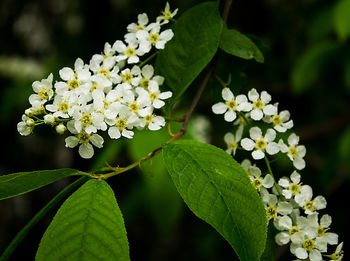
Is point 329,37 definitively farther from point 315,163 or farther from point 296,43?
point 315,163

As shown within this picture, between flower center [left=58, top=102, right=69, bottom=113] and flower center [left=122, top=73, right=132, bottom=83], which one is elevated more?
flower center [left=122, top=73, right=132, bottom=83]

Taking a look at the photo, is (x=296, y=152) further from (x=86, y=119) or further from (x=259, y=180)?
(x=86, y=119)

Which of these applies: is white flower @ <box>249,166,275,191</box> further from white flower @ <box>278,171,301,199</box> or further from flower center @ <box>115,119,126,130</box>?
flower center @ <box>115,119,126,130</box>

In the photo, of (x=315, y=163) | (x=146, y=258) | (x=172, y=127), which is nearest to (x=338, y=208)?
(x=315, y=163)

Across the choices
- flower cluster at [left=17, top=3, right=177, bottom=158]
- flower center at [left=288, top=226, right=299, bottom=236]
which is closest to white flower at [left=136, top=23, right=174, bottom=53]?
flower cluster at [left=17, top=3, right=177, bottom=158]

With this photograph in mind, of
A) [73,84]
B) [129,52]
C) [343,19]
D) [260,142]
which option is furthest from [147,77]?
[343,19]

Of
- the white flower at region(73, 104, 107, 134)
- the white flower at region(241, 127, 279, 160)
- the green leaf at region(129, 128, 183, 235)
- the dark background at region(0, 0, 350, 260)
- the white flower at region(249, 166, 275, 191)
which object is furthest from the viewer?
the dark background at region(0, 0, 350, 260)

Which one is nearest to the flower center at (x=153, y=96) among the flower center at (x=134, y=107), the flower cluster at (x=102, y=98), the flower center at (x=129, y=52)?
the flower cluster at (x=102, y=98)
